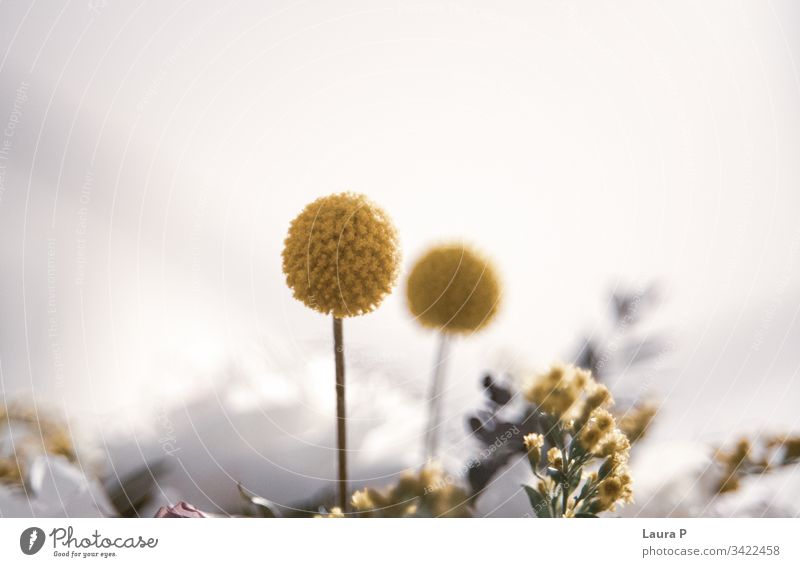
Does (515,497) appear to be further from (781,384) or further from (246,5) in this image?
(246,5)

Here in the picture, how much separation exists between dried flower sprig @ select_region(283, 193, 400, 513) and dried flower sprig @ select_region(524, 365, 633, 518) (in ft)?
0.41

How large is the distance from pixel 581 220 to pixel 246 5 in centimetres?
27

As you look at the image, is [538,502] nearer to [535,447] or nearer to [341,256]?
[535,447]

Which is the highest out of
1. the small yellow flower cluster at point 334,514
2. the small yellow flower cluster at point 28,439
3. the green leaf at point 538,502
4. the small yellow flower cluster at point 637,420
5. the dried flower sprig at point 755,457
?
the small yellow flower cluster at point 637,420

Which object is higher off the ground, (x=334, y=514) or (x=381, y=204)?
(x=381, y=204)

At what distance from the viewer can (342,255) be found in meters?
0.37

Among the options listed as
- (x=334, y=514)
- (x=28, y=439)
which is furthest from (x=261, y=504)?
(x=28, y=439)

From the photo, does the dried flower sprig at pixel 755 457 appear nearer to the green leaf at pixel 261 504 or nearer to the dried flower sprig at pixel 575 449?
the dried flower sprig at pixel 575 449

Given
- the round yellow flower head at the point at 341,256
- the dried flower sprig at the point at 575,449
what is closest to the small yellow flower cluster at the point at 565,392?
the dried flower sprig at the point at 575,449

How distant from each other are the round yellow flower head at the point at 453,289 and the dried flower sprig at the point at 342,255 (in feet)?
0.10

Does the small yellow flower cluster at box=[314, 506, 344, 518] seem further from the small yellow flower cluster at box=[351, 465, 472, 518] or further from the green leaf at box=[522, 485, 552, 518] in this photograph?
the green leaf at box=[522, 485, 552, 518]

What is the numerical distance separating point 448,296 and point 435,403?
0.08 metres

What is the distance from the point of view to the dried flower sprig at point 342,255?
37cm

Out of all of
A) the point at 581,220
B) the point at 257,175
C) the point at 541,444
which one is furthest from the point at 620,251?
the point at 257,175
